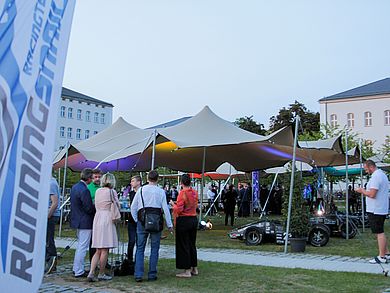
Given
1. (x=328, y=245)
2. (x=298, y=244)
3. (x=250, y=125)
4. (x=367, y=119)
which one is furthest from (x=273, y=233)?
(x=367, y=119)

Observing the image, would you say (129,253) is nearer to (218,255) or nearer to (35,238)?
(218,255)

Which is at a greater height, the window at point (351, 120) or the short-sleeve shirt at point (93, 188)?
the window at point (351, 120)

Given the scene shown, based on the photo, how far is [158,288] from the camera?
6.90 metres

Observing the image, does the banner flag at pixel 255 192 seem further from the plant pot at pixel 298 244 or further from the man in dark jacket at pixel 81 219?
the man in dark jacket at pixel 81 219

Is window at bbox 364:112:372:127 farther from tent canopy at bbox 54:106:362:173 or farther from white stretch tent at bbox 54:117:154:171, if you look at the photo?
white stretch tent at bbox 54:117:154:171

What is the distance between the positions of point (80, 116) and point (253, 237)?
7983cm

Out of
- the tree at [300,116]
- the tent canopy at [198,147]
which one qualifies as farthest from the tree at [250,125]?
the tent canopy at [198,147]

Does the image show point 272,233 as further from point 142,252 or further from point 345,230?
point 142,252

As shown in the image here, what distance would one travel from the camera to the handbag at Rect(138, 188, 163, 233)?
7.35 metres

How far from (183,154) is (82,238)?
10.9 m

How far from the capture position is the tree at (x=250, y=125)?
2419 inches

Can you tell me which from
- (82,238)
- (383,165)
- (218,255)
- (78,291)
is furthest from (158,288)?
(383,165)

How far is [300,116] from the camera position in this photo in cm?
6662

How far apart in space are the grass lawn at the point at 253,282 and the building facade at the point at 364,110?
192 feet
